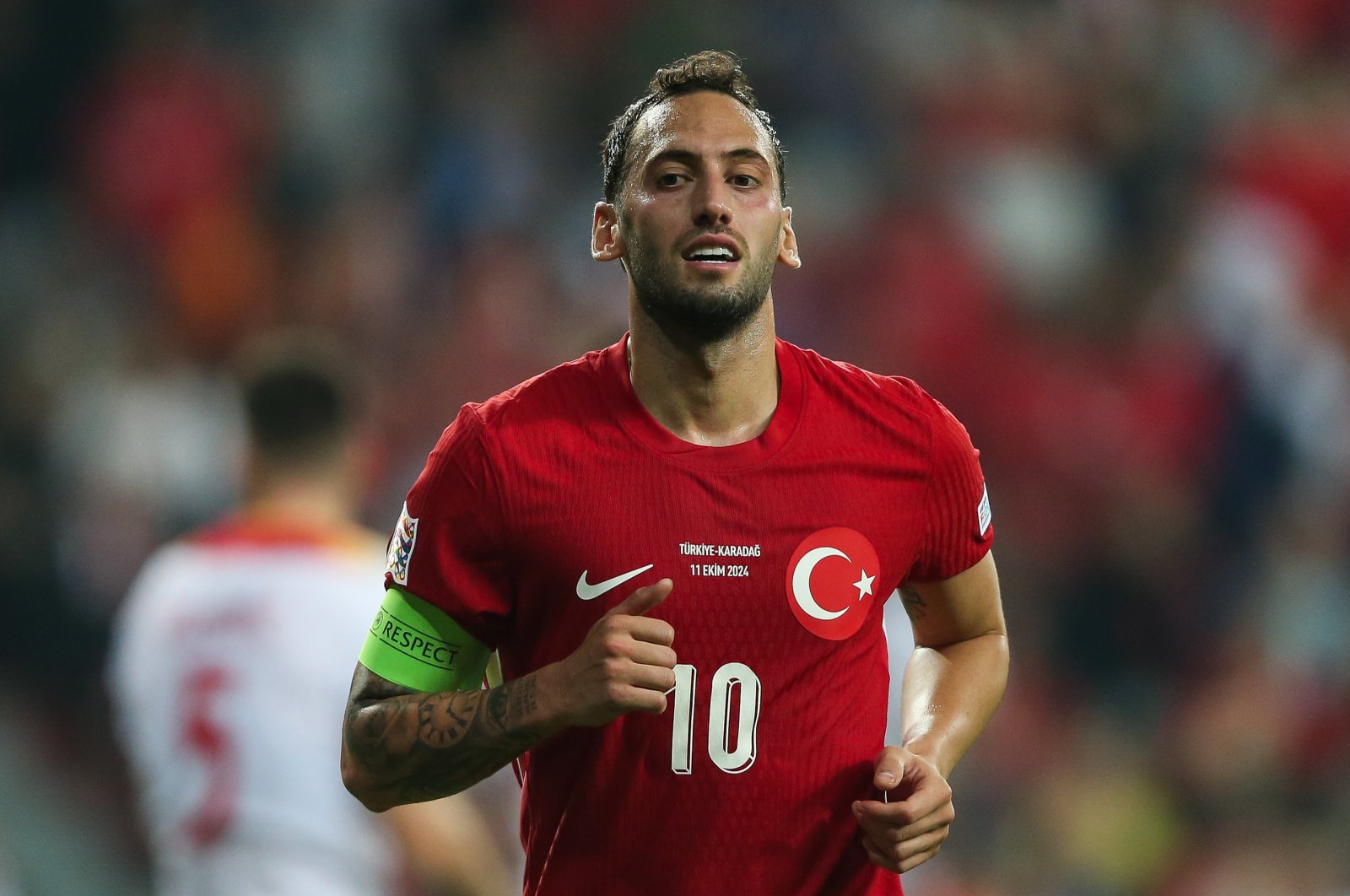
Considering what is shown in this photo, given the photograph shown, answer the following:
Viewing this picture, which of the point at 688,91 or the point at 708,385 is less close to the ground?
the point at 688,91

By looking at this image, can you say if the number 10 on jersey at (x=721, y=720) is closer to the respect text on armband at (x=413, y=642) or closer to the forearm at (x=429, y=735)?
the forearm at (x=429, y=735)

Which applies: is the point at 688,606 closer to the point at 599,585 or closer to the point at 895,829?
the point at 599,585

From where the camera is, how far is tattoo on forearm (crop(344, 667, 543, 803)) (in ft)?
8.89

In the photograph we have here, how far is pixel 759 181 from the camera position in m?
3.02

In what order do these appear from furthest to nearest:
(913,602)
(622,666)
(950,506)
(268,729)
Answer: (268,729)
(913,602)
(950,506)
(622,666)

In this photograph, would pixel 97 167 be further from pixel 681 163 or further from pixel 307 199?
pixel 681 163

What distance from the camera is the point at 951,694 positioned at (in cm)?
316

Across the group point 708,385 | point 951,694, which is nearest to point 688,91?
point 708,385

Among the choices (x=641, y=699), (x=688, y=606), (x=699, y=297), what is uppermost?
(x=699, y=297)

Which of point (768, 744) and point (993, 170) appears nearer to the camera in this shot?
point (768, 744)

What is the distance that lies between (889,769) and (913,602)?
0.58 metres

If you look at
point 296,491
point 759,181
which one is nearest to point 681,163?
point 759,181

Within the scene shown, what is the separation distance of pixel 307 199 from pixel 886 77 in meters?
3.23

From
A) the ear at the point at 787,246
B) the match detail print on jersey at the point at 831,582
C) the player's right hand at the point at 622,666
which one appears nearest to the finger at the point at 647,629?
the player's right hand at the point at 622,666
